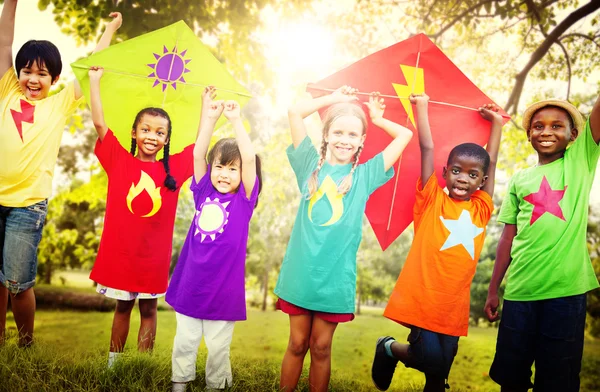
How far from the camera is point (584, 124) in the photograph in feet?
10.7

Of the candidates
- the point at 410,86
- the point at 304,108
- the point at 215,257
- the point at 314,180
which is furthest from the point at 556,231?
the point at 215,257

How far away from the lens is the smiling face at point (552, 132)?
3.08 m

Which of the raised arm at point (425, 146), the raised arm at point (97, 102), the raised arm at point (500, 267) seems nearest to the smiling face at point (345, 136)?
the raised arm at point (425, 146)

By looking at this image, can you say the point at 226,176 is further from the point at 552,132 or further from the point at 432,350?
the point at 552,132

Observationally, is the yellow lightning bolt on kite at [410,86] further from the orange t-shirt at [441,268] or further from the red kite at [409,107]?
the orange t-shirt at [441,268]

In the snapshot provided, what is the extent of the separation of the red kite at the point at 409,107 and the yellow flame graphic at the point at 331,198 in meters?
0.57

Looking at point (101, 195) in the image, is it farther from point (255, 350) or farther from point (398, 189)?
point (398, 189)

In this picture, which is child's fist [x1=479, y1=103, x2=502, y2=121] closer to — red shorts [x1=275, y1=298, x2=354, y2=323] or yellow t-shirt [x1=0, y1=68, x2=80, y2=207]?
red shorts [x1=275, y1=298, x2=354, y2=323]

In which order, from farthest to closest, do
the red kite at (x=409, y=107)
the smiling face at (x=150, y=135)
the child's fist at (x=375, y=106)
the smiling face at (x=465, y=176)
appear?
the red kite at (x=409, y=107) → the smiling face at (x=150, y=135) → the child's fist at (x=375, y=106) → the smiling face at (x=465, y=176)

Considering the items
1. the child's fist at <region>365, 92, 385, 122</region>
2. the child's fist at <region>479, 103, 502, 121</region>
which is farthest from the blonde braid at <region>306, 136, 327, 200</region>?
the child's fist at <region>479, 103, 502, 121</region>

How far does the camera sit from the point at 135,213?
3.21 meters

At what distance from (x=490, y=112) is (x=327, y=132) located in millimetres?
1272

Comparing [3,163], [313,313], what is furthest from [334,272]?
[3,163]

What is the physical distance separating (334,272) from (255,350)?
158 inches
